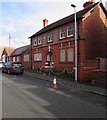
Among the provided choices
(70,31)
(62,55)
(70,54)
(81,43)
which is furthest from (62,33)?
(81,43)

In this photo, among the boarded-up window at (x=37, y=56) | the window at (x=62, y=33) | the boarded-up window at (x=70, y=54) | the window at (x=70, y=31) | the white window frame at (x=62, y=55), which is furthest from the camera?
the boarded-up window at (x=37, y=56)

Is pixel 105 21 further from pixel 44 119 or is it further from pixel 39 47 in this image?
pixel 44 119

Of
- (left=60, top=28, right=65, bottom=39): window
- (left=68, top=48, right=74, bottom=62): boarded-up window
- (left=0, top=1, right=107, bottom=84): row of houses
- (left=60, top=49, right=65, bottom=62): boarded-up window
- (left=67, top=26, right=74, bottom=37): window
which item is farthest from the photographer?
(left=60, top=28, right=65, bottom=39): window

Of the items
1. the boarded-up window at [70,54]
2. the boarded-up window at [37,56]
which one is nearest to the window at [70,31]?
the boarded-up window at [70,54]

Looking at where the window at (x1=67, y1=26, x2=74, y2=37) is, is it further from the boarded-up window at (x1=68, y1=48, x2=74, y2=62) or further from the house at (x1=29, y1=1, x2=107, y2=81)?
the boarded-up window at (x1=68, y1=48, x2=74, y2=62)

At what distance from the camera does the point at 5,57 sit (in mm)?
58938

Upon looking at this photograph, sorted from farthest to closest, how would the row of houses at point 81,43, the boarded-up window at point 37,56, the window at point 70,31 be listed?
1. the boarded-up window at point 37,56
2. the window at point 70,31
3. the row of houses at point 81,43

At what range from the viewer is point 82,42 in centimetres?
2350

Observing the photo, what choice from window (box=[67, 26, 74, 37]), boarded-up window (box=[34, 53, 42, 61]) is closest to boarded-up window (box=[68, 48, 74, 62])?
window (box=[67, 26, 74, 37])

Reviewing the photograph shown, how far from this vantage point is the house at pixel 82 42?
75.9 ft

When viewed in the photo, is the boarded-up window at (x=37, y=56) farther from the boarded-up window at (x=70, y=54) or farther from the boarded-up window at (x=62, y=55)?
the boarded-up window at (x=70, y=54)

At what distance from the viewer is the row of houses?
22608mm

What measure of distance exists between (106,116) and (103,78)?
8.98 meters

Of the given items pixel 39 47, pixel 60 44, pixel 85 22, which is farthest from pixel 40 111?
pixel 39 47
